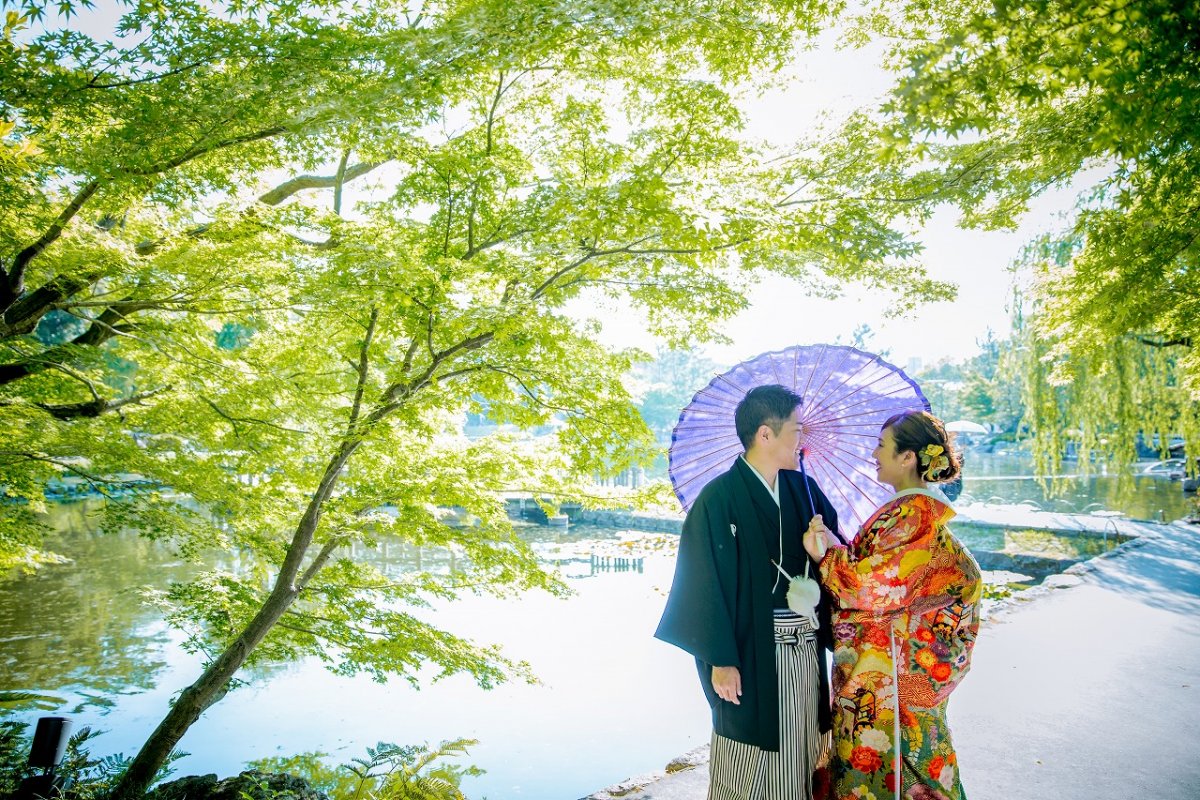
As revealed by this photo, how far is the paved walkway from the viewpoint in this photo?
10.1ft

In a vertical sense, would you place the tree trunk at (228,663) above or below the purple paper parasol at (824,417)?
below

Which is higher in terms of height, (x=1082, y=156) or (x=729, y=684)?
(x=1082, y=156)

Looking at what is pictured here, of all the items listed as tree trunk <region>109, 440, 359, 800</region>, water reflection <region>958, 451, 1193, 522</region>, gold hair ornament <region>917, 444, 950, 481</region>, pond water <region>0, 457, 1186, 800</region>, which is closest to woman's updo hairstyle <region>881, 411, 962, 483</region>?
gold hair ornament <region>917, 444, 950, 481</region>

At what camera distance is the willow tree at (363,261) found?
300 centimetres

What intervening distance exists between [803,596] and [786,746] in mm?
461

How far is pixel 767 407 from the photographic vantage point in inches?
82.7

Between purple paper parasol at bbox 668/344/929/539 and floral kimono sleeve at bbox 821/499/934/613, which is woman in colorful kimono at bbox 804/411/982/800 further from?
purple paper parasol at bbox 668/344/929/539

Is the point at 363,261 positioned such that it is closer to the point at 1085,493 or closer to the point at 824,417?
the point at 824,417

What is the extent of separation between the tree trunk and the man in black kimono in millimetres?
2893

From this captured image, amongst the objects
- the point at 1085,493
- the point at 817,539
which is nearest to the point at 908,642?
the point at 817,539

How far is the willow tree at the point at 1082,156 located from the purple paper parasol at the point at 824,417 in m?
0.75

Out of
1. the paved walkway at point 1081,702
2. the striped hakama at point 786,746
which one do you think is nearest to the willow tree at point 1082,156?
A: the striped hakama at point 786,746

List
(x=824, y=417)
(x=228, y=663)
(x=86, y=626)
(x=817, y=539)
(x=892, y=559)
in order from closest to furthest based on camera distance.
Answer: (x=892, y=559), (x=817, y=539), (x=824, y=417), (x=228, y=663), (x=86, y=626)

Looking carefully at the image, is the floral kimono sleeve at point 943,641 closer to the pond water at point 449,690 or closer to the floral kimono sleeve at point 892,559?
the floral kimono sleeve at point 892,559
